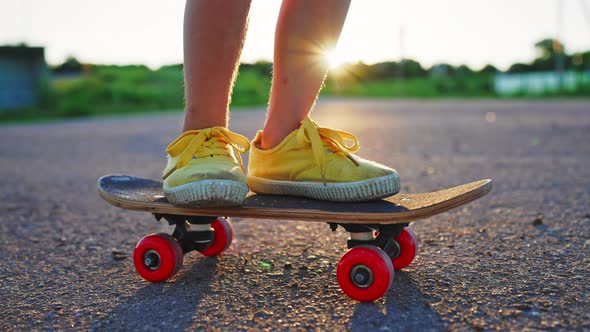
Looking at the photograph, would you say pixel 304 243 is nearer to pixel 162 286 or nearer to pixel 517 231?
pixel 162 286

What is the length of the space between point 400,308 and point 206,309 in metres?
0.46

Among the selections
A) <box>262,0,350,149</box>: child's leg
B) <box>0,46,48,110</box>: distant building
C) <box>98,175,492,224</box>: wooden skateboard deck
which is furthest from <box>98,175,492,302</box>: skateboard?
<box>0,46,48,110</box>: distant building

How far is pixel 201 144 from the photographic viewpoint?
163 cm

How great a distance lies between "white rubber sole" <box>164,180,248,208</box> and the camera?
145cm

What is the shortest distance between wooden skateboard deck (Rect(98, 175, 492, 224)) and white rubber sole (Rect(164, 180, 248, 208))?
0.03 metres

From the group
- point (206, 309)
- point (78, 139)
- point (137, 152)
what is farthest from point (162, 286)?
point (78, 139)

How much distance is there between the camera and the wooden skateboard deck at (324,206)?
53.4 inches

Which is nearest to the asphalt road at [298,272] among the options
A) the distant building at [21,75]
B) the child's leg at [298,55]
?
the child's leg at [298,55]

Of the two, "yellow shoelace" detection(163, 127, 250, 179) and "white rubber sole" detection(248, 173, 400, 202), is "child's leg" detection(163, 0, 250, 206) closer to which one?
"yellow shoelace" detection(163, 127, 250, 179)

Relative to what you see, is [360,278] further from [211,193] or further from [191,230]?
[191,230]

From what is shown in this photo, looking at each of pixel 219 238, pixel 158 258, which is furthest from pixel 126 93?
pixel 158 258

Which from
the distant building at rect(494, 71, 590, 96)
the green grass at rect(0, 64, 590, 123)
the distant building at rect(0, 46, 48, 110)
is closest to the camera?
the green grass at rect(0, 64, 590, 123)

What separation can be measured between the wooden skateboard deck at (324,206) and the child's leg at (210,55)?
10.9 inches

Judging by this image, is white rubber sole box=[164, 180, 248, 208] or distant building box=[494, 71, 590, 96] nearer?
white rubber sole box=[164, 180, 248, 208]
